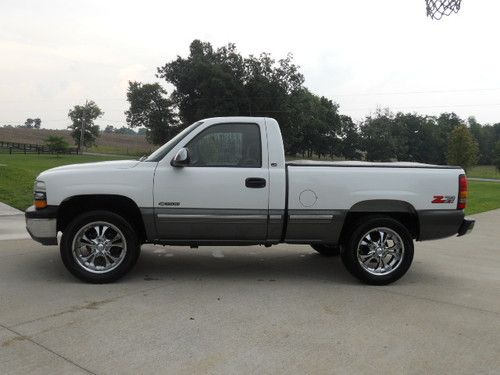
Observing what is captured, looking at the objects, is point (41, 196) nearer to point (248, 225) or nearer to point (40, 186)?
point (40, 186)

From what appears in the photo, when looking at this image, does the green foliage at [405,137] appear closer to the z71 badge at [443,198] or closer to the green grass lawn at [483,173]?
the green grass lawn at [483,173]

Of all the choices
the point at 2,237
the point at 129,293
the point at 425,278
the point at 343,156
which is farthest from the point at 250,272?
the point at 343,156

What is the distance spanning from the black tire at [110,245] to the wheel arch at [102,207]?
0.18 m

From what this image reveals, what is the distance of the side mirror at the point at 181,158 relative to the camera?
530 cm

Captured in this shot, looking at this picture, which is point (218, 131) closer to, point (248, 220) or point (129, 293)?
point (248, 220)

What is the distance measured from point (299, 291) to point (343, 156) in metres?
93.4

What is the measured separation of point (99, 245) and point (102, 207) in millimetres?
461

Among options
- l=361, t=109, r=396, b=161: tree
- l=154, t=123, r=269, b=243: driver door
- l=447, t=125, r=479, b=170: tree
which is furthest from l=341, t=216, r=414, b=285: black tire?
l=361, t=109, r=396, b=161: tree

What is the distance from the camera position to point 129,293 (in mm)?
5176

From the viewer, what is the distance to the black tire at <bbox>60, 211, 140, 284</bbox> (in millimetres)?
5406

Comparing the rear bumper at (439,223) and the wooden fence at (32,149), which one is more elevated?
the wooden fence at (32,149)

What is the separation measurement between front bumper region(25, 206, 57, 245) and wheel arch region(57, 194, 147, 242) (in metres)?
0.10

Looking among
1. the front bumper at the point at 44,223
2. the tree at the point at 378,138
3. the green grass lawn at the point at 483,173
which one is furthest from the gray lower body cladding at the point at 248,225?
the tree at the point at 378,138

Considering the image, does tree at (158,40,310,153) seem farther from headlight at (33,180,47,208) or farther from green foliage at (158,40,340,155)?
headlight at (33,180,47,208)
